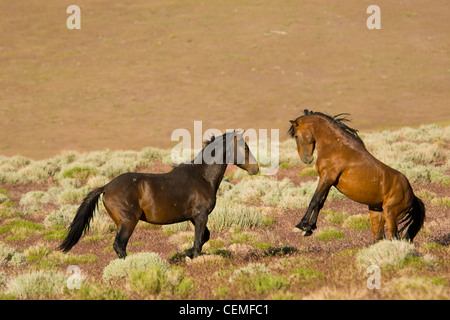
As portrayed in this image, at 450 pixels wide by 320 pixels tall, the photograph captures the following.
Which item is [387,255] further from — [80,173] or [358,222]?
[80,173]

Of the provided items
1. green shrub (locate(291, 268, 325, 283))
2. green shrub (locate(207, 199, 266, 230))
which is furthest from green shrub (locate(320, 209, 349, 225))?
green shrub (locate(291, 268, 325, 283))

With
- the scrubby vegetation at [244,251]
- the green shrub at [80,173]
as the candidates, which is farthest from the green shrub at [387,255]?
the green shrub at [80,173]

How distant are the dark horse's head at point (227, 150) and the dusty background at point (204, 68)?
35.0 metres

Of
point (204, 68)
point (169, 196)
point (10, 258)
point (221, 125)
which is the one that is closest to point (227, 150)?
point (169, 196)

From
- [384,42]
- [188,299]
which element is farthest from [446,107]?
[188,299]

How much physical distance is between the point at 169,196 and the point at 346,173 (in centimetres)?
286

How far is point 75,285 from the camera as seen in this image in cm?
660

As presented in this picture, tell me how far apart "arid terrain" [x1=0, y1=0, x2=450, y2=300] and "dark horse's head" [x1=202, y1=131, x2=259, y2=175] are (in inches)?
66.6

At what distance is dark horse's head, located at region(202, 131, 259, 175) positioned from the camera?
8328 mm

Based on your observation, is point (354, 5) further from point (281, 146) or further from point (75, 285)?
point (75, 285)

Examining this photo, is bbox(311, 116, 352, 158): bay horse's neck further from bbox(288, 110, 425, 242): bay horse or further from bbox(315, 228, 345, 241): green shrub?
bbox(315, 228, 345, 241): green shrub

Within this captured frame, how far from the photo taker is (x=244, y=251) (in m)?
9.39

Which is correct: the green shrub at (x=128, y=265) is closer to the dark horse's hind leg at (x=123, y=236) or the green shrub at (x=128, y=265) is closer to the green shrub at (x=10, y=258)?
the dark horse's hind leg at (x=123, y=236)
